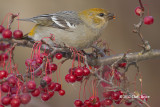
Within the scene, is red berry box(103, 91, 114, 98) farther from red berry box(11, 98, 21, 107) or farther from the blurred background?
the blurred background

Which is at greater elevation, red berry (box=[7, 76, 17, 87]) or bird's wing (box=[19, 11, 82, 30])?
bird's wing (box=[19, 11, 82, 30])

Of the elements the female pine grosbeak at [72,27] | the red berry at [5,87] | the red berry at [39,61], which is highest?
the female pine grosbeak at [72,27]

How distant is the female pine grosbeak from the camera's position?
10.7 feet

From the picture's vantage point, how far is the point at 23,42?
252cm

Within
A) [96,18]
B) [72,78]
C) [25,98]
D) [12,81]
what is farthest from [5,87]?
[96,18]

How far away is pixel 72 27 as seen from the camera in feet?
11.1

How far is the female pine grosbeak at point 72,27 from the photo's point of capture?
3.27m

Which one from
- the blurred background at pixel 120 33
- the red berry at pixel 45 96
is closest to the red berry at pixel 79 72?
the red berry at pixel 45 96

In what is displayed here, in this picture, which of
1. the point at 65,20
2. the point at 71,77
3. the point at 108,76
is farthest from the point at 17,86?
the point at 65,20

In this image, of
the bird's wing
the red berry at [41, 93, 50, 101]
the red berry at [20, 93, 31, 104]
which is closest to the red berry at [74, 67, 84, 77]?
the red berry at [41, 93, 50, 101]

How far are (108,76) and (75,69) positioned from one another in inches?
20.3

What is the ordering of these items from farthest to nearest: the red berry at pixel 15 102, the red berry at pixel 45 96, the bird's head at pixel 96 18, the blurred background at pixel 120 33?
1. the blurred background at pixel 120 33
2. the bird's head at pixel 96 18
3. the red berry at pixel 45 96
4. the red berry at pixel 15 102

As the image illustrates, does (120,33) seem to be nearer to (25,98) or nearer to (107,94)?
(107,94)

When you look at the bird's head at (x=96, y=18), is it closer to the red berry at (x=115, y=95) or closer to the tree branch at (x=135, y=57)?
the tree branch at (x=135, y=57)
